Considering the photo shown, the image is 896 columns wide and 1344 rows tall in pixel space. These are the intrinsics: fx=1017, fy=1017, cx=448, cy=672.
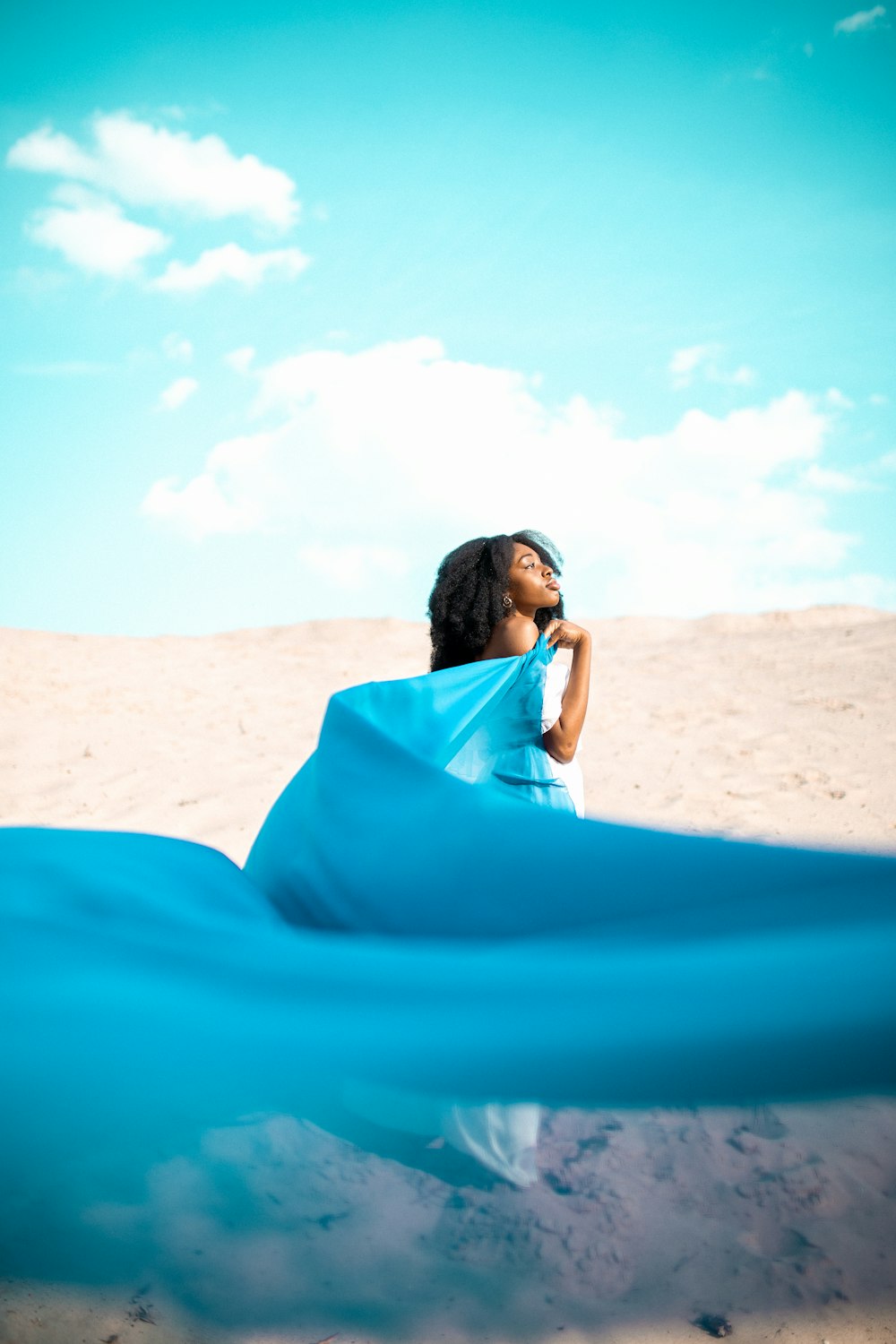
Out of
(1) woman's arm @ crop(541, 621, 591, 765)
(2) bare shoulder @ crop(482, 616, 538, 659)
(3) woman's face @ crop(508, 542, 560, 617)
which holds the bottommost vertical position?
(1) woman's arm @ crop(541, 621, 591, 765)

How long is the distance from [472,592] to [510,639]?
0.66ft

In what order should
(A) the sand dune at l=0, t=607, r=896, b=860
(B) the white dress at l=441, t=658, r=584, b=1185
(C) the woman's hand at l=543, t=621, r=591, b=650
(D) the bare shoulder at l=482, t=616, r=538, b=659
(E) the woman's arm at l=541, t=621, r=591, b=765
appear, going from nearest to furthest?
(B) the white dress at l=441, t=658, r=584, b=1185 → (E) the woman's arm at l=541, t=621, r=591, b=765 → (C) the woman's hand at l=543, t=621, r=591, b=650 → (D) the bare shoulder at l=482, t=616, r=538, b=659 → (A) the sand dune at l=0, t=607, r=896, b=860

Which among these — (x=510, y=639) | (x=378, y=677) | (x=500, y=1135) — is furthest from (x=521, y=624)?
(x=378, y=677)

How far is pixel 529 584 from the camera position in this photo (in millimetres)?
3225

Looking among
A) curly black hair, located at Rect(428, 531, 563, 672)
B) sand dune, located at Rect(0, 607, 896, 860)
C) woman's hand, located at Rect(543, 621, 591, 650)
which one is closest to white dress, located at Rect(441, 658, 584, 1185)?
woman's hand, located at Rect(543, 621, 591, 650)

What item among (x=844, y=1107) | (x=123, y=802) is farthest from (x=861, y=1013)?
(x=123, y=802)

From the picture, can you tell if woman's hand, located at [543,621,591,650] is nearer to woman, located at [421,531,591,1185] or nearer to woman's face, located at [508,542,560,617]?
woman, located at [421,531,591,1185]

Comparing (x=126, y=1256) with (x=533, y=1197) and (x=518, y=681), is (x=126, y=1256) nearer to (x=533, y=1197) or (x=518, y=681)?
(x=533, y=1197)

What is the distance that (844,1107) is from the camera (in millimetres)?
1299

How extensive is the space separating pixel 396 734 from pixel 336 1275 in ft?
4.96

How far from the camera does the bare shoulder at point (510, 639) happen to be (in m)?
3.18

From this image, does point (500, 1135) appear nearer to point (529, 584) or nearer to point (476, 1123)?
point (476, 1123)

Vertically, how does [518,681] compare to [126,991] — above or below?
above

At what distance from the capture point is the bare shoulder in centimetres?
318
